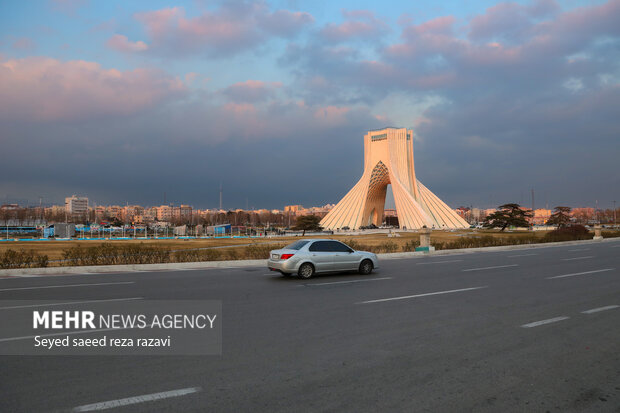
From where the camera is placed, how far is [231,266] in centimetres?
1833

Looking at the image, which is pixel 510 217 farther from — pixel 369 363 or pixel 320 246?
pixel 369 363

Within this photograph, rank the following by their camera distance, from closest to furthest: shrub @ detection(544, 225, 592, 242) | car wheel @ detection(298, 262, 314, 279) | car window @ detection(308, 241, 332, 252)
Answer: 1. car wheel @ detection(298, 262, 314, 279)
2. car window @ detection(308, 241, 332, 252)
3. shrub @ detection(544, 225, 592, 242)

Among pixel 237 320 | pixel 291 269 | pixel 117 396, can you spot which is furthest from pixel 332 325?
pixel 291 269

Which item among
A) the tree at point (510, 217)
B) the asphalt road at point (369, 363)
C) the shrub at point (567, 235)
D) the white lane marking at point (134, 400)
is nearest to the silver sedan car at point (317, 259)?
the asphalt road at point (369, 363)

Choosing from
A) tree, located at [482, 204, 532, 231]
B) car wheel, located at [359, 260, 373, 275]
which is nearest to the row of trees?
tree, located at [482, 204, 532, 231]

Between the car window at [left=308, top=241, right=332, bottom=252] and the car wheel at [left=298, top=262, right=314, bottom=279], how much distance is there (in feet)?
1.87

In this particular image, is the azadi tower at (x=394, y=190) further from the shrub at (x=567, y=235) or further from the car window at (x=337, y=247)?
the car window at (x=337, y=247)

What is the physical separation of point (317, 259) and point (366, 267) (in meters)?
2.00

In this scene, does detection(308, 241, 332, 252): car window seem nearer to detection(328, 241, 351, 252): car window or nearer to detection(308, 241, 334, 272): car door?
detection(308, 241, 334, 272): car door

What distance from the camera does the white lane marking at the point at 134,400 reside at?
3.79 m

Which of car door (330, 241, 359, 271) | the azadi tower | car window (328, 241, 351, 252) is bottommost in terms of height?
car door (330, 241, 359, 271)

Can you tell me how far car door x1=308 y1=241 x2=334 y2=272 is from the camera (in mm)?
13766

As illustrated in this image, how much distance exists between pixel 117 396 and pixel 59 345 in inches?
95.9

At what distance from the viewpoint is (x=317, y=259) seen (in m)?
13.8
